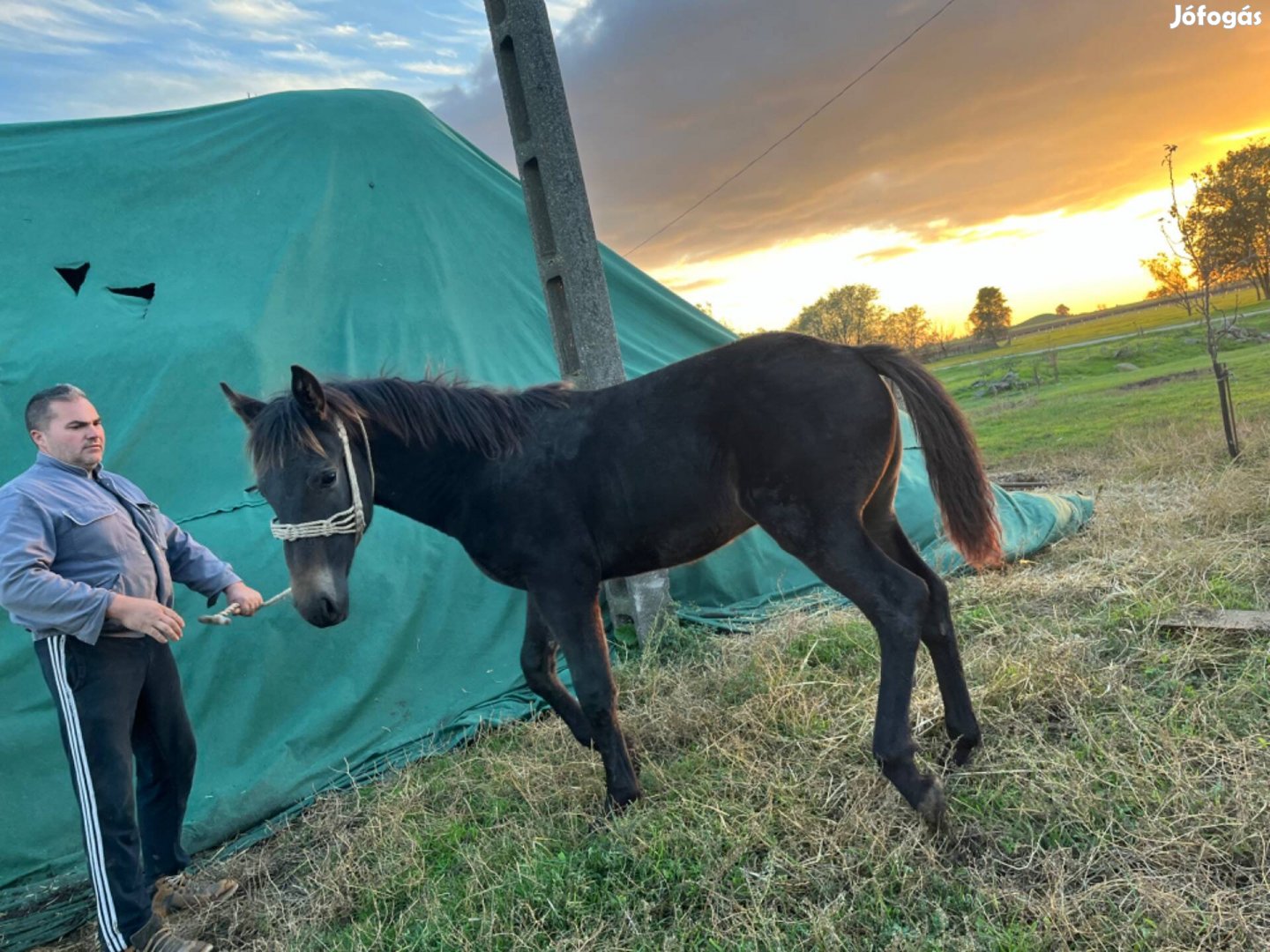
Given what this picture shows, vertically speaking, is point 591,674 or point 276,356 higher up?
point 276,356

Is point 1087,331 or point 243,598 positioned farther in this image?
point 1087,331

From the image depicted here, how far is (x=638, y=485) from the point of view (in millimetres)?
3031

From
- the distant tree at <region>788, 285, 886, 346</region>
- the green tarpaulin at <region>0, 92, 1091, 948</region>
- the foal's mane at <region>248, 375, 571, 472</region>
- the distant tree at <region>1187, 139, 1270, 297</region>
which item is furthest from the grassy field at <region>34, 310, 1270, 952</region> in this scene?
A: the distant tree at <region>788, 285, 886, 346</region>

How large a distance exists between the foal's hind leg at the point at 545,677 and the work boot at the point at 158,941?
59.8 inches

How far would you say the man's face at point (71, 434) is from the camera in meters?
2.80

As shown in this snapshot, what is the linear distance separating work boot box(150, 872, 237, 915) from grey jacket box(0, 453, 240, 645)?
117 cm

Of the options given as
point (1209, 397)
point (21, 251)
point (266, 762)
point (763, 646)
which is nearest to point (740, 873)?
point (763, 646)

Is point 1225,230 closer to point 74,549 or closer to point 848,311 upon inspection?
point 74,549

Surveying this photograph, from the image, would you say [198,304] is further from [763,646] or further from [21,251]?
[763,646]

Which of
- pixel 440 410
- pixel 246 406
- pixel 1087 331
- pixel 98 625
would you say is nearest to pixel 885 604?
pixel 440 410

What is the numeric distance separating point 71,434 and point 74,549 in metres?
0.44

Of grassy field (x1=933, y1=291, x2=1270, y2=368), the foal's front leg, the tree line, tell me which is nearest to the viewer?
the foal's front leg

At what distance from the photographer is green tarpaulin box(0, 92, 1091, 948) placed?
4.06 meters

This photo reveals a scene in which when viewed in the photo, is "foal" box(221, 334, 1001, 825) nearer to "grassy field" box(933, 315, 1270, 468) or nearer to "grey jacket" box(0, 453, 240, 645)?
"grey jacket" box(0, 453, 240, 645)
